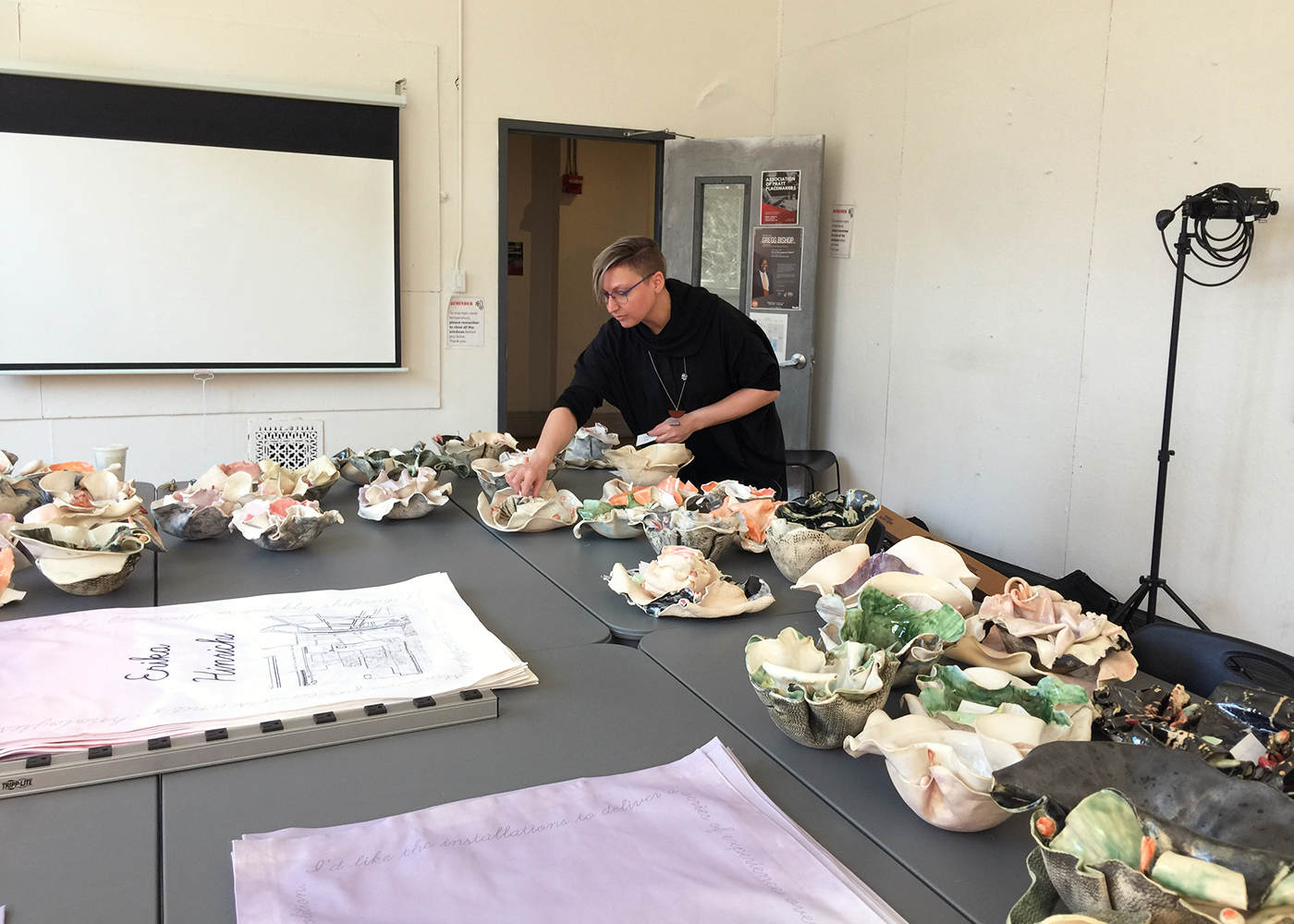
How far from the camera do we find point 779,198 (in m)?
4.87

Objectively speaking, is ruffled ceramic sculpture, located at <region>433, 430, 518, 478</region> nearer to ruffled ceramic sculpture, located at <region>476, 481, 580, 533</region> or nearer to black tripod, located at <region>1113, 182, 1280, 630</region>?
ruffled ceramic sculpture, located at <region>476, 481, 580, 533</region>

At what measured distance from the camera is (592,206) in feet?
26.5

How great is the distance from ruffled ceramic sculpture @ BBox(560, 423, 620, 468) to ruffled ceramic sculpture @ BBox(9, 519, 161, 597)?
1.30m

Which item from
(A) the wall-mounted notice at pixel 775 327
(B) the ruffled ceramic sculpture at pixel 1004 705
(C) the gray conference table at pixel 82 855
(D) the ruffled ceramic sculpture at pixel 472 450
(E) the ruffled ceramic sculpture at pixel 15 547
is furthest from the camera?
(A) the wall-mounted notice at pixel 775 327

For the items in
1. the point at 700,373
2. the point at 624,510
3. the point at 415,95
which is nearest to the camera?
the point at 624,510

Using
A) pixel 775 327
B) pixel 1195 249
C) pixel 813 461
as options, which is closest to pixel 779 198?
pixel 775 327

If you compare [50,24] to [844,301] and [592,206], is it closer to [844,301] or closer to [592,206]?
[844,301]

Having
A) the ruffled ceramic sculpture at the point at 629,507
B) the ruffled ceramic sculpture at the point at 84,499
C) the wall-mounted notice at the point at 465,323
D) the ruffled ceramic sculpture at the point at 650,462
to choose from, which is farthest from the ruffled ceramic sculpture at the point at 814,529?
the wall-mounted notice at the point at 465,323

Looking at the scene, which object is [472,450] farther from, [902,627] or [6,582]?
[902,627]

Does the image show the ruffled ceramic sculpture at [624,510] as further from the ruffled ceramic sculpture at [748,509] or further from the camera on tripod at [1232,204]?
the camera on tripod at [1232,204]

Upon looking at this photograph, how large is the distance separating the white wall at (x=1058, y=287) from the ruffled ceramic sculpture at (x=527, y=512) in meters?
2.41

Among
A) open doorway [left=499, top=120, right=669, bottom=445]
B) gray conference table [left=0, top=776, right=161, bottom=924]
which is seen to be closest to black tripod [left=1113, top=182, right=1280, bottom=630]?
gray conference table [left=0, top=776, right=161, bottom=924]

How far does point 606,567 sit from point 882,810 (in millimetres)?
889

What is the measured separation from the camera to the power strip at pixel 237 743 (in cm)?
91
